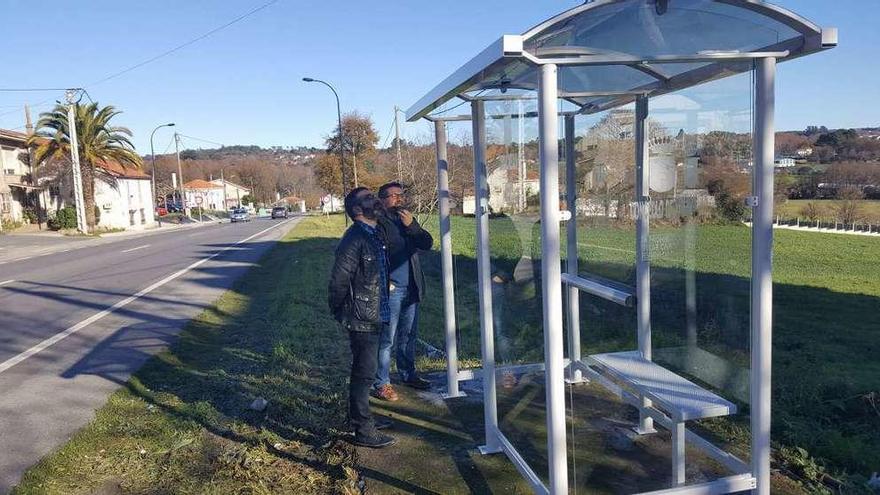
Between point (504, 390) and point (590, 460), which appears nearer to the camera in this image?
point (590, 460)

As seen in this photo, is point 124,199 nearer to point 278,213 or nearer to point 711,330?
point 278,213

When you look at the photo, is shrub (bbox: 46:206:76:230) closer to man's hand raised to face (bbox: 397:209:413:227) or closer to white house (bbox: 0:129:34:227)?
white house (bbox: 0:129:34:227)

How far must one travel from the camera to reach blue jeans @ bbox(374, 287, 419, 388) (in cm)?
571

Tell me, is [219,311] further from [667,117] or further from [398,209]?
[667,117]

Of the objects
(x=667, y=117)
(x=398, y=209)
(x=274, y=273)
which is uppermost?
(x=667, y=117)

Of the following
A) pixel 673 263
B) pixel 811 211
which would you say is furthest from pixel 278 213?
pixel 673 263

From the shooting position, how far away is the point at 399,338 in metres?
6.14

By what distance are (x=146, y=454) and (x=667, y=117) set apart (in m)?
4.38

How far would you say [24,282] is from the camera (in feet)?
52.0

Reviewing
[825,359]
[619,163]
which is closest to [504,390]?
[619,163]

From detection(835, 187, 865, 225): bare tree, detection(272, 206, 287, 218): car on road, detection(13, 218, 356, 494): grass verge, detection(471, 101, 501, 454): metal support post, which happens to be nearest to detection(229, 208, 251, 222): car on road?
detection(272, 206, 287, 218): car on road

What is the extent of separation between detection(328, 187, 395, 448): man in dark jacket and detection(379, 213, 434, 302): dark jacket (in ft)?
2.63

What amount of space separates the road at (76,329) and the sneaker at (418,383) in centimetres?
284

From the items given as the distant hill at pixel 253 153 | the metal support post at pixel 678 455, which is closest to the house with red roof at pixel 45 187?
the metal support post at pixel 678 455
